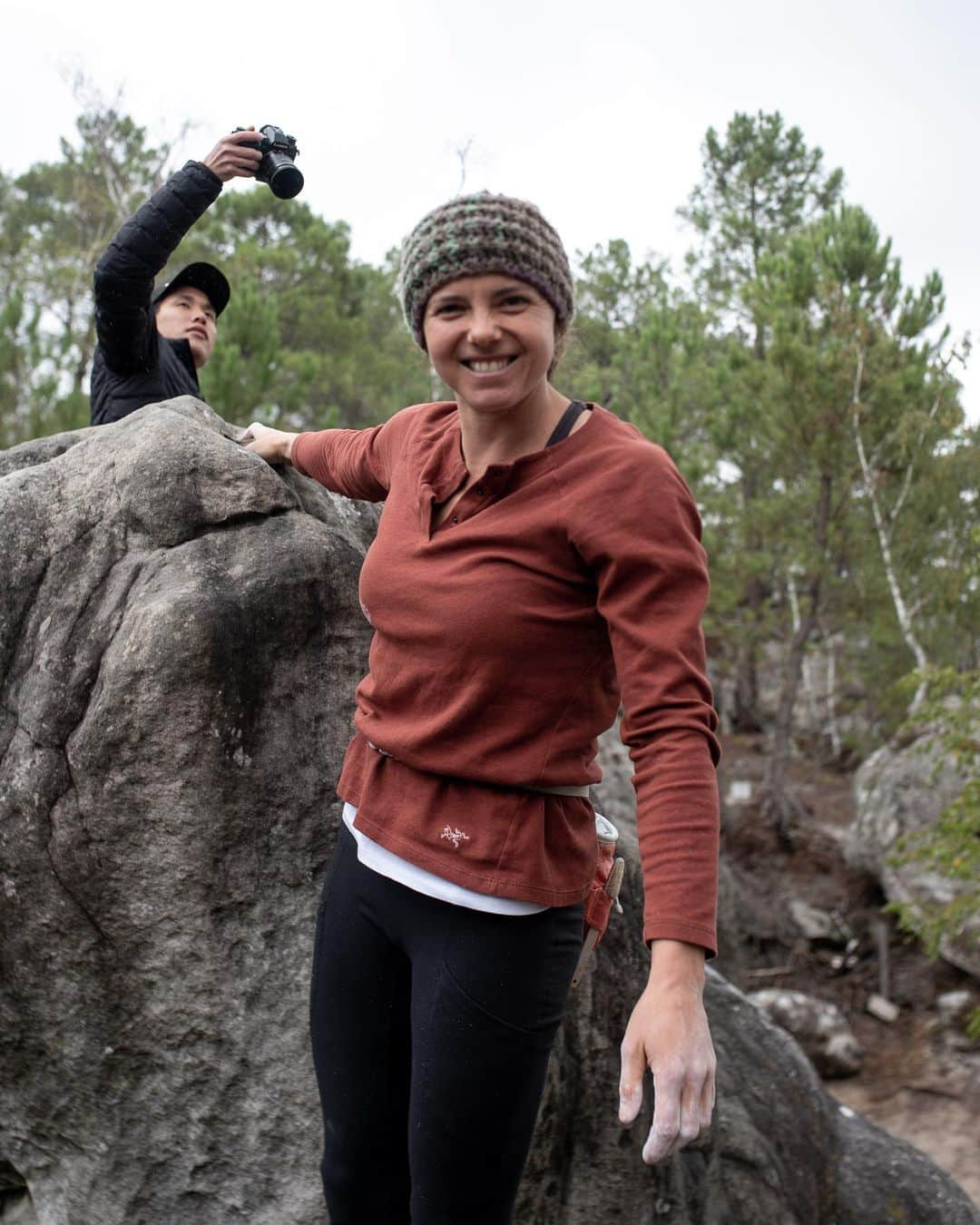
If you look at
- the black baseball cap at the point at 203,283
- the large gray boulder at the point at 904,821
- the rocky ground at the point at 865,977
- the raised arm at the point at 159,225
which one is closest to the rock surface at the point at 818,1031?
the rocky ground at the point at 865,977

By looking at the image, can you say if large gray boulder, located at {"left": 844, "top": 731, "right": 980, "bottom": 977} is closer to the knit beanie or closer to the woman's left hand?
the woman's left hand

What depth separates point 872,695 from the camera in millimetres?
14625

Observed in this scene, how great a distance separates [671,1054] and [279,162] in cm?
222

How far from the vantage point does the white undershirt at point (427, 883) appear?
1656 millimetres

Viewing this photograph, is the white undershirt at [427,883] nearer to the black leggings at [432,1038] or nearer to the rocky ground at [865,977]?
the black leggings at [432,1038]

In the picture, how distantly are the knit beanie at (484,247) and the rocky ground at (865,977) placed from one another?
6.14 m

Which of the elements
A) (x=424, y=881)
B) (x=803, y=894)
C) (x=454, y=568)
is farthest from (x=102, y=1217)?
(x=803, y=894)

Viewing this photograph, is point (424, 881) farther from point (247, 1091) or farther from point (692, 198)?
point (692, 198)

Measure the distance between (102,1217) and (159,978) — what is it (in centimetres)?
63

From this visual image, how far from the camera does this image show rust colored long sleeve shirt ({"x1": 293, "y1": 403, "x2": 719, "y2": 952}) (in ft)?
4.88

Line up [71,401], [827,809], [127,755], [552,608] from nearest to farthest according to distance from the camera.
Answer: [552,608] → [127,755] → [71,401] → [827,809]

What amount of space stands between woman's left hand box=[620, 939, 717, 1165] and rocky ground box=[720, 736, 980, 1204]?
233 inches

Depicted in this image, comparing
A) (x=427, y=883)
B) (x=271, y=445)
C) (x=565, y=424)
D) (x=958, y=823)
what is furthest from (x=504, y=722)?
(x=958, y=823)

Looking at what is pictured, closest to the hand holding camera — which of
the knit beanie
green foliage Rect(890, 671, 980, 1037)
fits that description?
the knit beanie
